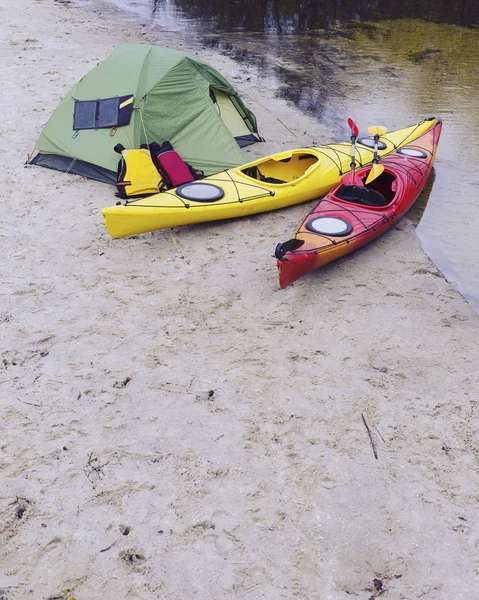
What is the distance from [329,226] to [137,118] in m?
3.24

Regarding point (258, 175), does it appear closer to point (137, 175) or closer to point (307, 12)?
point (137, 175)

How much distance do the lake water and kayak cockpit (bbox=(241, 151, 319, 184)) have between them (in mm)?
1655

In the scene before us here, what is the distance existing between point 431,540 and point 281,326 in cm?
239

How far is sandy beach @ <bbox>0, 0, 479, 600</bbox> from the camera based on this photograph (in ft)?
11.4

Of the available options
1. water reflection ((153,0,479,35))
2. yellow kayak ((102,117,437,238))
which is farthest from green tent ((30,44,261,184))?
water reflection ((153,0,479,35))

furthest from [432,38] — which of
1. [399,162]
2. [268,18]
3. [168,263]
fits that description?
[168,263]

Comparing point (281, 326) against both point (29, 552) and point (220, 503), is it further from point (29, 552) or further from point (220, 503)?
point (29, 552)

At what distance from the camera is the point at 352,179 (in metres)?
7.34

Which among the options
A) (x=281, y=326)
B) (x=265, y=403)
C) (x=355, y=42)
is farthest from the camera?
(x=355, y=42)

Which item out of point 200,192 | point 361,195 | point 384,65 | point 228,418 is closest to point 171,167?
point 200,192

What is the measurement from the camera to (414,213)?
804 centimetres

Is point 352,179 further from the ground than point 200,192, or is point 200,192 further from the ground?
point 352,179

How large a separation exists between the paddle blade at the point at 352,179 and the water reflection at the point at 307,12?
10.8 m

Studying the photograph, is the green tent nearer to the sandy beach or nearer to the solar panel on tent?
the solar panel on tent
